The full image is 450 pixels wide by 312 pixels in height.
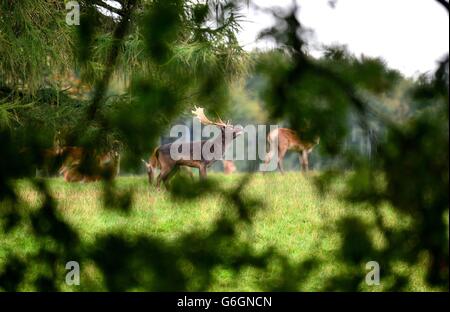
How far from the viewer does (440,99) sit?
1938 millimetres

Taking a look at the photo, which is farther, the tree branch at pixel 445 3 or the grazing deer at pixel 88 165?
the grazing deer at pixel 88 165
